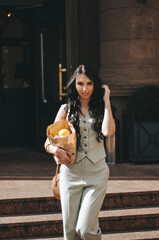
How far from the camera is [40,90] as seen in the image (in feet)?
28.4

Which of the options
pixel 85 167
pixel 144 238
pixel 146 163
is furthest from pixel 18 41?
pixel 85 167

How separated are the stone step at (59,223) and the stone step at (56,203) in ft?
0.36

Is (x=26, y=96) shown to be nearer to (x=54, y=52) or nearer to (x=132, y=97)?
(x=54, y=52)

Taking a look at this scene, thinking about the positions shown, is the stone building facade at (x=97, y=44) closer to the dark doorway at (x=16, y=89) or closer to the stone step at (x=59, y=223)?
the dark doorway at (x=16, y=89)

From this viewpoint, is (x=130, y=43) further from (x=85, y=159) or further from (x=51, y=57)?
(x=85, y=159)

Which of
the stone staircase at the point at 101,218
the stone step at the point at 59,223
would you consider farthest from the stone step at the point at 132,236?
the stone step at the point at 59,223

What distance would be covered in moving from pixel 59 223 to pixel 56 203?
0.33 meters

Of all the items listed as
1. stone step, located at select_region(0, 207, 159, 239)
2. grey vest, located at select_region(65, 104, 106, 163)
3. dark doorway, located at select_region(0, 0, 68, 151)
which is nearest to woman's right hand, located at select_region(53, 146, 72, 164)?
grey vest, located at select_region(65, 104, 106, 163)

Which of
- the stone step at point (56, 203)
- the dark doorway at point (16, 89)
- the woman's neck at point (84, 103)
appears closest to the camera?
the woman's neck at point (84, 103)

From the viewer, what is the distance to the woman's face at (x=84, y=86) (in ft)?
10.6

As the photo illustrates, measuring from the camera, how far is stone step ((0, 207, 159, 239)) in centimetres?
455

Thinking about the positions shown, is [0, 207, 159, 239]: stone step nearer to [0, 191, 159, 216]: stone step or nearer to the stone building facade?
[0, 191, 159, 216]: stone step

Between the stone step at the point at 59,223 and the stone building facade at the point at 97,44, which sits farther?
the stone building facade at the point at 97,44

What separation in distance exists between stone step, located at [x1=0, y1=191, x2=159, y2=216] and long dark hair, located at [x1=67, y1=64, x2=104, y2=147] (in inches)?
73.3
